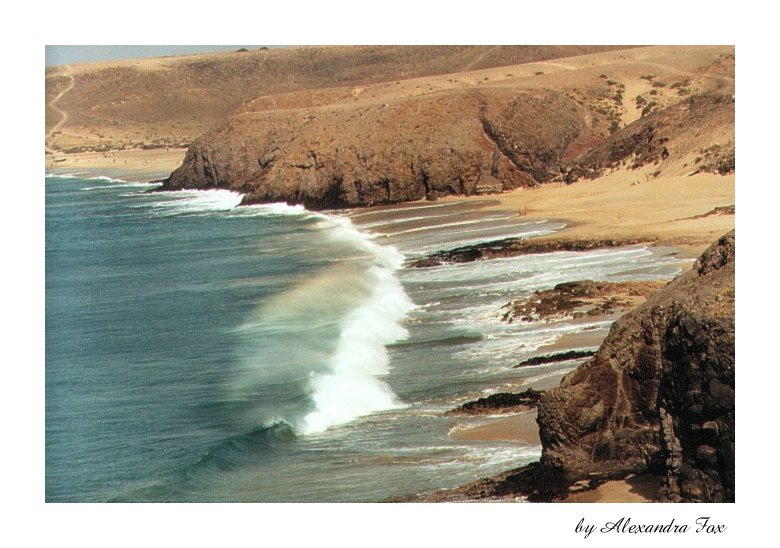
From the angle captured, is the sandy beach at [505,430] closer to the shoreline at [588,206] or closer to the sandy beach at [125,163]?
the shoreline at [588,206]

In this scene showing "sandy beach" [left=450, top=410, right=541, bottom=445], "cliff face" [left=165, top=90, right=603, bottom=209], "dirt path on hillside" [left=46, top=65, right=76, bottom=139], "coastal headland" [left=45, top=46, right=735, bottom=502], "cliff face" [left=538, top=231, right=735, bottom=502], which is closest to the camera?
"cliff face" [left=538, top=231, right=735, bottom=502]

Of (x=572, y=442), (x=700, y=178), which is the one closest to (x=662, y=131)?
(x=700, y=178)

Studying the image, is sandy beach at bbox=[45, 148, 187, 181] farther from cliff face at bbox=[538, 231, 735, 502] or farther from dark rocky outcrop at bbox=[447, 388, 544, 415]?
cliff face at bbox=[538, 231, 735, 502]

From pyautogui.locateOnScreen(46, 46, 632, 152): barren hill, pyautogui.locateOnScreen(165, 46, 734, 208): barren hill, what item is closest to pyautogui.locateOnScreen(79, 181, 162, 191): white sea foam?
pyautogui.locateOnScreen(165, 46, 734, 208): barren hill

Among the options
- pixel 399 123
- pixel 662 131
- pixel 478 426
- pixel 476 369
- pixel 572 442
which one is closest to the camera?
pixel 572 442

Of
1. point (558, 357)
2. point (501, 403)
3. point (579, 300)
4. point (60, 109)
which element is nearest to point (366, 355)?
point (501, 403)
